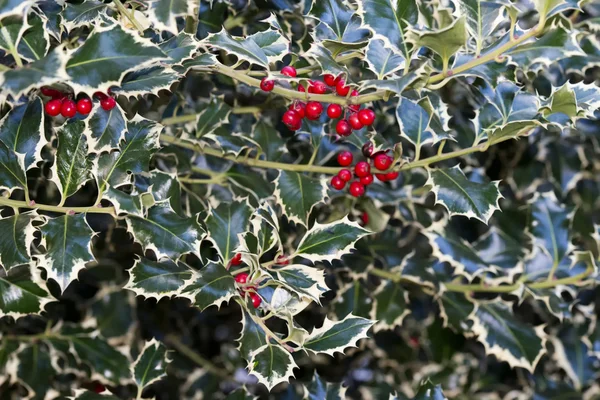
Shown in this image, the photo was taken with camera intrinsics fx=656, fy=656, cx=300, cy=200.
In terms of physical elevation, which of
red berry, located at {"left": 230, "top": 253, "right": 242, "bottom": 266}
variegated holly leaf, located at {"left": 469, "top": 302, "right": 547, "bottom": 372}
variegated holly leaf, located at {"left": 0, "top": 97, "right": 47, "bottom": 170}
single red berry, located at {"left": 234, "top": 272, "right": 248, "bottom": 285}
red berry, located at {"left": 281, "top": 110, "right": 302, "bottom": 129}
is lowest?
variegated holly leaf, located at {"left": 469, "top": 302, "right": 547, "bottom": 372}

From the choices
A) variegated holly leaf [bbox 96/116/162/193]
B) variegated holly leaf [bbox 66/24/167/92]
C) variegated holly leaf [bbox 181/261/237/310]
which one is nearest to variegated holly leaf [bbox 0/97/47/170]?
variegated holly leaf [bbox 96/116/162/193]

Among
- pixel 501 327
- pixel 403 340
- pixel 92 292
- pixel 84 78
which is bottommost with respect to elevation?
pixel 403 340

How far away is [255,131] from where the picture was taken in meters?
1.40

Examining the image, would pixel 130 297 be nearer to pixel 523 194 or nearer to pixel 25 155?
pixel 25 155

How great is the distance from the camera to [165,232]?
1.10 meters

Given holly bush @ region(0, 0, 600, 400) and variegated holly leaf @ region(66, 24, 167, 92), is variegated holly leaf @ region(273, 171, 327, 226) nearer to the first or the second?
holly bush @ region(0, 0, 600, 400)

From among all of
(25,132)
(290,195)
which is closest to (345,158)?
→ (290,195)

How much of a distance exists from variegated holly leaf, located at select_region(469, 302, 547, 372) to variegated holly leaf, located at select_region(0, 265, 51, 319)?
950mm

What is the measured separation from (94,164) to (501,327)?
100 centimetres

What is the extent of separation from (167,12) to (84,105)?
213 mm

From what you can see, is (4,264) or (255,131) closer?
(4,264)

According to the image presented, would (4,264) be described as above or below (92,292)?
above

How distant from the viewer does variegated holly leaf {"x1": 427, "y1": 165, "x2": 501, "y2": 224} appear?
3.97 feet

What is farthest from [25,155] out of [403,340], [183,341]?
[403,340]
